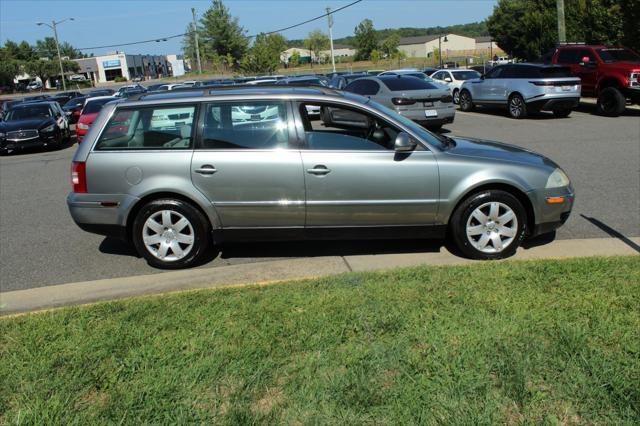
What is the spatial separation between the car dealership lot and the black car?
381cm

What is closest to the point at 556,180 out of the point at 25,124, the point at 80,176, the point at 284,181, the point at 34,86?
the point at 284,181

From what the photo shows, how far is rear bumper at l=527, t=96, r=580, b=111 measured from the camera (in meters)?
16.7

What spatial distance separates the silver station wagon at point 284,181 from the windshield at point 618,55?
1430 centimetres

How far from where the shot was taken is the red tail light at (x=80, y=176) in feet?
17.7

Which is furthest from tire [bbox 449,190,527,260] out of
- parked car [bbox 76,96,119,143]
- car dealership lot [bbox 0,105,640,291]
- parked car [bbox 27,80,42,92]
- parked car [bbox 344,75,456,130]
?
parked car [bbox 27,80,42,92]

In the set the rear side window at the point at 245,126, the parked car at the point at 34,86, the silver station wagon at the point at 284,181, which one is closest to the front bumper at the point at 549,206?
the silver station wagon at the point at 284,181

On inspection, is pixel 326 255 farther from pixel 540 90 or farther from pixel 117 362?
pixel 540 90

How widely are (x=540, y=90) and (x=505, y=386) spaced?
1568 cm

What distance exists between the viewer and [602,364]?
123 inches

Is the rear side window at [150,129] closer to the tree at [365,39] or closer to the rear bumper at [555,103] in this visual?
the rear bumper at [555,103]

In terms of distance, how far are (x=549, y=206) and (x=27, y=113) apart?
18210 mm

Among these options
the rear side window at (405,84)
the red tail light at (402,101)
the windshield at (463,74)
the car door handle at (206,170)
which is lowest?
the car door handle at (206,170)

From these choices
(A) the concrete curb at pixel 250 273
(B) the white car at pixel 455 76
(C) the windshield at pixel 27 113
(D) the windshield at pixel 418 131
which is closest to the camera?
(A) the concrete curb at pixel 250 273

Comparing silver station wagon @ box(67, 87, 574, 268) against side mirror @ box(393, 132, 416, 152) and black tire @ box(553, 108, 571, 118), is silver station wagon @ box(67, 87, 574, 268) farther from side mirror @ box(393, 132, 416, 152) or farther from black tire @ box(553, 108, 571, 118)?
black tire @ box(553, 108, 571, 118)
